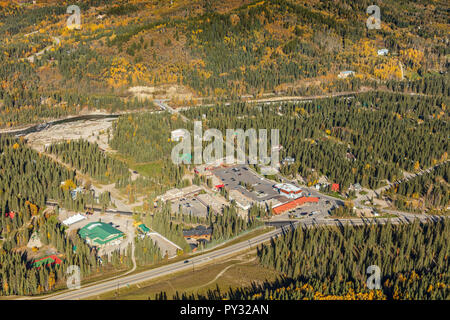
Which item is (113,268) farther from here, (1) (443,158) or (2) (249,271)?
(1) (443,158)

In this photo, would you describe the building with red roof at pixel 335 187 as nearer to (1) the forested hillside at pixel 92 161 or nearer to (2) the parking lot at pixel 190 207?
(2) the parking lot at pixel 190 207

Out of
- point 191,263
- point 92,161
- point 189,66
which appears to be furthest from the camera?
point 189,66

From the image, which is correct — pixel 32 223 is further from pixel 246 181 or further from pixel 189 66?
pixel 189 66

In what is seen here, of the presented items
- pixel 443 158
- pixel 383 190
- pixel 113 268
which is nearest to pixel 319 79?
pixel 443 158

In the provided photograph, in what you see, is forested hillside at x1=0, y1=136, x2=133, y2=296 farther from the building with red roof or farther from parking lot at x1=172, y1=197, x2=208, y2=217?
the building with red roof

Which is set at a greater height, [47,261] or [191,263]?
[47,261]

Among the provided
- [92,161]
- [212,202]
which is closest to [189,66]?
[92,161]

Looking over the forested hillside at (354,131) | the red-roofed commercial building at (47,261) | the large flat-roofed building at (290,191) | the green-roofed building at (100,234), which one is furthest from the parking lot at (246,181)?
the red-roofed commercial building at (47,261)
